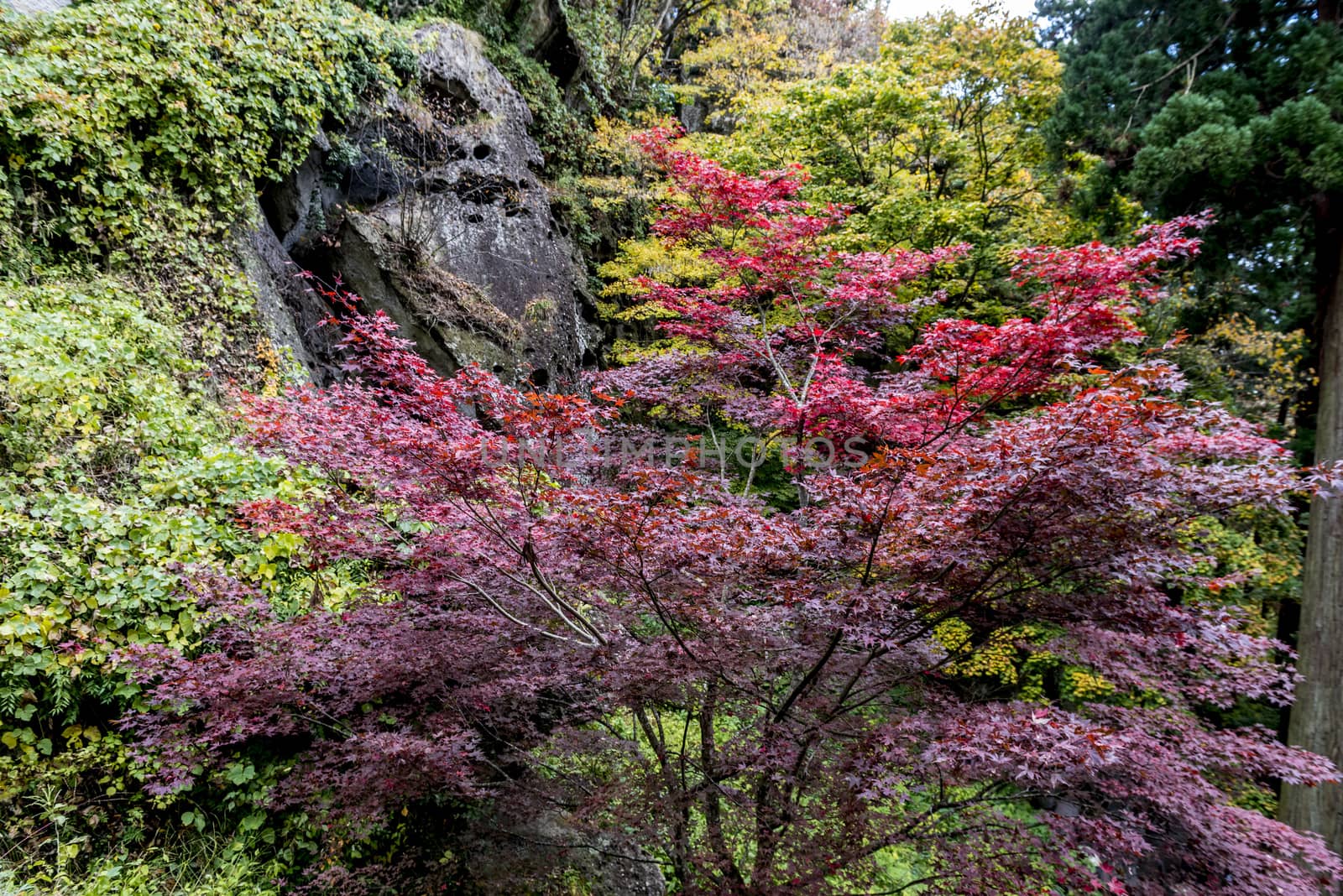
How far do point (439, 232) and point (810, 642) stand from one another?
6.45 meters

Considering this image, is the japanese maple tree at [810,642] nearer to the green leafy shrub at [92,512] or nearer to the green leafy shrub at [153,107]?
the green leafy shrub at [92,512]

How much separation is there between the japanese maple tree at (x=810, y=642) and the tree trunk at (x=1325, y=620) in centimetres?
269

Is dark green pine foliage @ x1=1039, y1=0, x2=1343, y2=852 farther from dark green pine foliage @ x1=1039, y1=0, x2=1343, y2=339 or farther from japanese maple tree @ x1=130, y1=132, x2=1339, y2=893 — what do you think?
japanese maple tree @ x1=130, y1=132, x2=1339, y2=893

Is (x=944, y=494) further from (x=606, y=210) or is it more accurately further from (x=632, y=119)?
(x=632, y=119)

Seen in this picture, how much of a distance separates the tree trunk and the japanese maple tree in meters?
2.69

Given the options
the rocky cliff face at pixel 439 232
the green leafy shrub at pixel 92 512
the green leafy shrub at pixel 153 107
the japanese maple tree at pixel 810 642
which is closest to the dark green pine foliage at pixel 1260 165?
the japanese maple tree at pixel 810 642

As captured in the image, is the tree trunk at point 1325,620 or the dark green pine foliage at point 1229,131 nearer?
the tree trunk at point 1325,620

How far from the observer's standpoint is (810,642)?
2.86m

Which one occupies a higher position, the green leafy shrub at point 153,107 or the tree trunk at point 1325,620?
the green leafy shrub at point 153,107

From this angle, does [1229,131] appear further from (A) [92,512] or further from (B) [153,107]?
(B) [153,107]

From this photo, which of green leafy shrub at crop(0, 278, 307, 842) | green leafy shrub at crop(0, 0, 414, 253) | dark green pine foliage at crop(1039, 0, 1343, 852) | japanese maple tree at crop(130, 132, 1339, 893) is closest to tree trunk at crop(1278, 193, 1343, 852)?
dark green pine foliage at crop(1039, 0, 1343, 852)

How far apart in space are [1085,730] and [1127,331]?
2.19 m

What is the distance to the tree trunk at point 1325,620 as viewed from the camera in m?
4.64

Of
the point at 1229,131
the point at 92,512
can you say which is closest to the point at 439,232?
the point at 92,512
